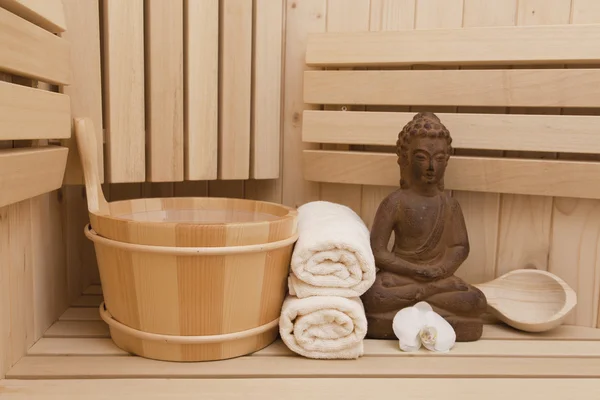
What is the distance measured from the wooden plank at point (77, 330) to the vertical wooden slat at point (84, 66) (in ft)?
1.24

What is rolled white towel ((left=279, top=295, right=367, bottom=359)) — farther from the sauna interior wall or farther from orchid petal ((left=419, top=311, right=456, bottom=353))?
the sauna interior wall

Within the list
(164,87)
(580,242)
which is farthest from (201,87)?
(580,242)

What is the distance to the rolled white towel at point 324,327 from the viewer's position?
118cm

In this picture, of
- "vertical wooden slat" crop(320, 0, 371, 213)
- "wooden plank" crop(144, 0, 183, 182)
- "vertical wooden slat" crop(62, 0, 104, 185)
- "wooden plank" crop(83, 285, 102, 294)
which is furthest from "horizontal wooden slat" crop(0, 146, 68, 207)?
"vertical wooden slat" crop(320, 0, 371, 213)

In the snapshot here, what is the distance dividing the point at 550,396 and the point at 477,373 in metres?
0.14

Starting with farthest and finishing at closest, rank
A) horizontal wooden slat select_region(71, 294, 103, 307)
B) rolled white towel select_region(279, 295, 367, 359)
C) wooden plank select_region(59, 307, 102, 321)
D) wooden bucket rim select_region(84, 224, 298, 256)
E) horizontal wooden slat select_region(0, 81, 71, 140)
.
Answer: horizontal wooden slat select_region(71, 294, 103, 307) → wooden plank select_region(59, 307, 102, 321) → rolled white towel select_region(279, 295, 367, 359) → wooden bucket rim select_region(84, 224, 298, 256) → horizontal wooden slat select_region(0, 81, 71, 140)

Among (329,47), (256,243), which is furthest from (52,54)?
(329,47)

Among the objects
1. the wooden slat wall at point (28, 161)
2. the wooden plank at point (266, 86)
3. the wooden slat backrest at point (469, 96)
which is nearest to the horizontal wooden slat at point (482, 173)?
the wooden slat backrest at point (469, 96)

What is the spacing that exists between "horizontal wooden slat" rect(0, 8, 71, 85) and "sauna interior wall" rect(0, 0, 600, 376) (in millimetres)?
83

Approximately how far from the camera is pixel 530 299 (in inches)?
57.3

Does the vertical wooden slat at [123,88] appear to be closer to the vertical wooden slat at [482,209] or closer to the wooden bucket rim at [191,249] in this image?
the wooden bucket rim at [191,249]

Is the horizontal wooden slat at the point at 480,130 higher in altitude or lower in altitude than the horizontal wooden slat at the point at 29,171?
higher

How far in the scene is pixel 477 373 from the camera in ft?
3.78

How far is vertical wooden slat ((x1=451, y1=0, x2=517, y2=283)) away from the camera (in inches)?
59.1
